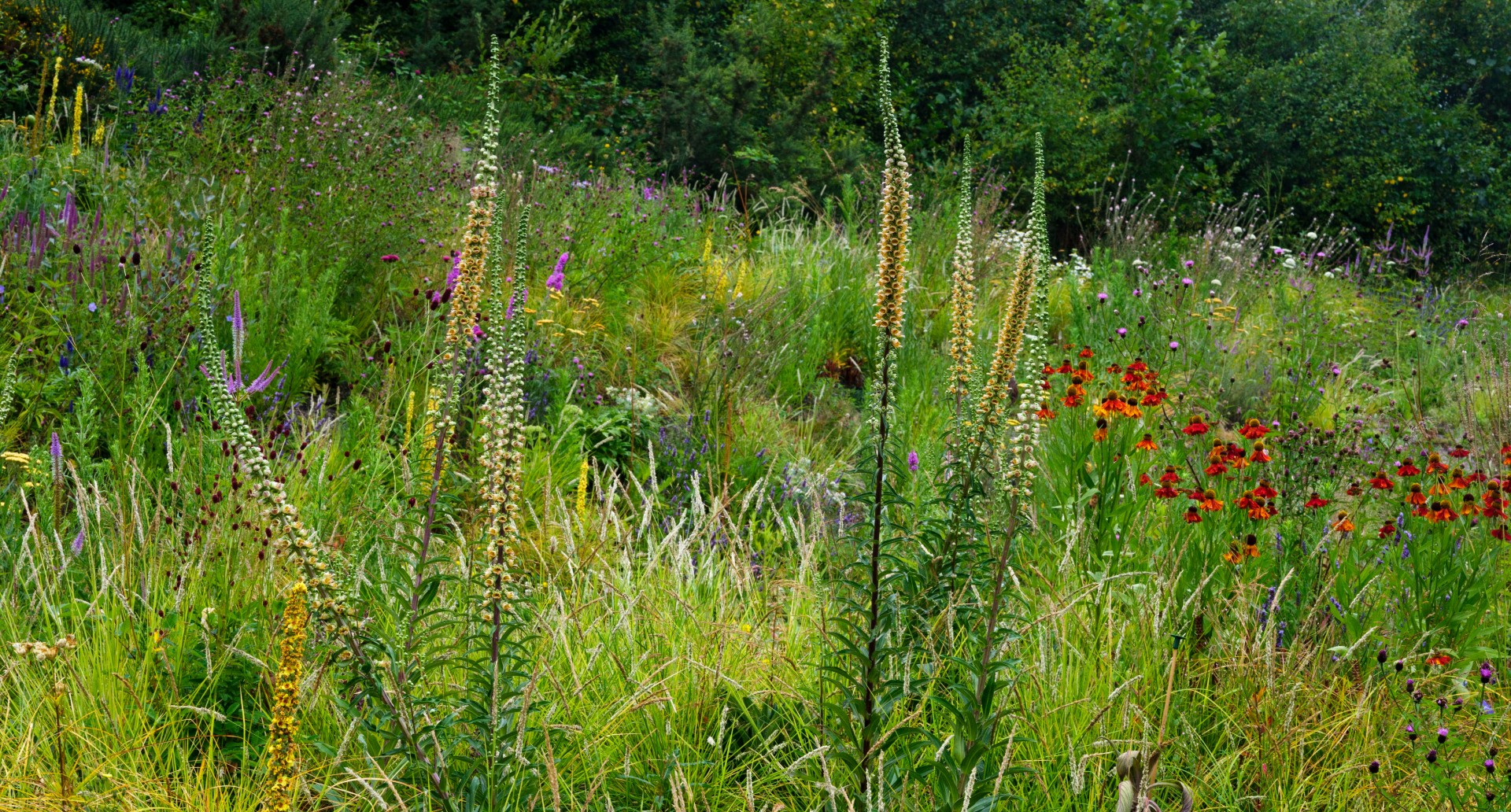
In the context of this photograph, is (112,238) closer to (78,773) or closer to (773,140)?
(78,773)

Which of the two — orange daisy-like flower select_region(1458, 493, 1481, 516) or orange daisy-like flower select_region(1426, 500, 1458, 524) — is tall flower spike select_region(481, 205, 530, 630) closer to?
orange daisy-like flower select_region(1426, 500, 1458, 524)

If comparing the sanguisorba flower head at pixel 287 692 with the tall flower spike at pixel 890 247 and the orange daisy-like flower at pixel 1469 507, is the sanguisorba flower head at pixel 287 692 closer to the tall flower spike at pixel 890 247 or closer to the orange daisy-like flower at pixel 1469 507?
the tall flower spike at pixel 890 247

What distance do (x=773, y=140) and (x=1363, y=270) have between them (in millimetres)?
7228

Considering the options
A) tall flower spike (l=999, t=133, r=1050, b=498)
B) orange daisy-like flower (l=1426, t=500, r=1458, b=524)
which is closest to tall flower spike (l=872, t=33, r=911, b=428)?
tall flower spike (l=999, t=133, r=1050, b=498)

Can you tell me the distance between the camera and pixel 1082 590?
11.2 ft

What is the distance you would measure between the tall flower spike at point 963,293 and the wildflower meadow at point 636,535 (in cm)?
2

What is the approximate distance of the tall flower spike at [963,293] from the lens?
2.58 meters

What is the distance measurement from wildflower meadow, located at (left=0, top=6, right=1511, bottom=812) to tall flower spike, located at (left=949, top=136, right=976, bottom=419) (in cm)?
2

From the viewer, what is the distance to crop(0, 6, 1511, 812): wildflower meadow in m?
2.38

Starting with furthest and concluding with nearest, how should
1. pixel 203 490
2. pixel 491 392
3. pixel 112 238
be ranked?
pixel 112 238
pixel 203 490
pixel 491 392

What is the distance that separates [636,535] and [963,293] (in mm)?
2063

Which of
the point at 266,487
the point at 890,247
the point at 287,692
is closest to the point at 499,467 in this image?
the point at 266,487

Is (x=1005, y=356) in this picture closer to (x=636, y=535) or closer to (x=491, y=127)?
(x=491, y=127)

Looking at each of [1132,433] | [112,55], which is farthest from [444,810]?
[112,55]
